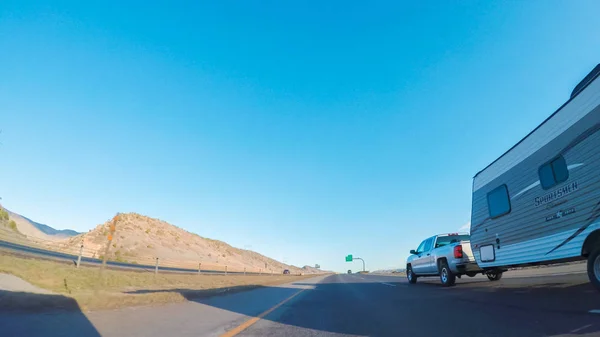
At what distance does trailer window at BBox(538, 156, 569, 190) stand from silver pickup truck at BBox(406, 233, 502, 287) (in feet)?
16.6

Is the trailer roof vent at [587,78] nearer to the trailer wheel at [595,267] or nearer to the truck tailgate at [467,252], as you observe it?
the trailer wheel at [595,267]

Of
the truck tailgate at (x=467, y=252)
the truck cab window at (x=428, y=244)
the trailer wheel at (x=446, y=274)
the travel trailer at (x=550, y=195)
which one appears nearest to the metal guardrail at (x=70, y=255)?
the truck cab window at (x=428, y=244)

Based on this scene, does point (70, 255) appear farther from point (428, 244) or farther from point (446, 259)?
point (446, 259)

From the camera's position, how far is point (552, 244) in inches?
359

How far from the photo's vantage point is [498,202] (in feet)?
39.7

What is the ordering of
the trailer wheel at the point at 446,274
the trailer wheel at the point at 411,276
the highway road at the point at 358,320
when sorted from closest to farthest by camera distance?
the highway road at the point at 358,320
the trailer wheel at the point at 446,274
the trailer wheel at the point at 411,276

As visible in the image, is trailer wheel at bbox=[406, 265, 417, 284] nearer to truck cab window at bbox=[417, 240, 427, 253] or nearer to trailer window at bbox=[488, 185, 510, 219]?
truck cab window at bbox=[417, 240, 427, 253]

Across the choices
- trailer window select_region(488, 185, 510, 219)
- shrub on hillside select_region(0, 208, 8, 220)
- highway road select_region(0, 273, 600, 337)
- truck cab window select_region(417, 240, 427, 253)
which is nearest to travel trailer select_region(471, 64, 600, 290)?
trailer window select_region(488, 185, 510, 219)

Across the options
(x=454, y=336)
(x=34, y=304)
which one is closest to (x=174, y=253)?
(x=34, y=304)

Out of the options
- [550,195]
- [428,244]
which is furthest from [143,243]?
[550,195]

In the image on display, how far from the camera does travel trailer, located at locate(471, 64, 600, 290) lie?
794cm

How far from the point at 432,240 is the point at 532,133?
791cm

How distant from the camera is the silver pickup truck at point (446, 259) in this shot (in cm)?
1398

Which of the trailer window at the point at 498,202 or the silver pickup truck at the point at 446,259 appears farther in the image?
the silver pickup truck at the point at 446,259
